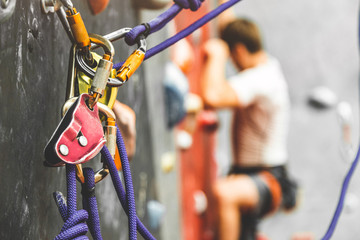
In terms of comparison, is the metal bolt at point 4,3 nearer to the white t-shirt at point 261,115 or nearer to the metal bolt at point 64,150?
the metal bolt at point 64,150

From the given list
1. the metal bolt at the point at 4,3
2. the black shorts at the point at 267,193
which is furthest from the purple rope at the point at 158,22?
the black shorts at the point at 267,193

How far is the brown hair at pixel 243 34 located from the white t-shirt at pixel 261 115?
87mm

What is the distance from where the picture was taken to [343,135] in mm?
2635

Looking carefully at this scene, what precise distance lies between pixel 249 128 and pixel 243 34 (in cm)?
37

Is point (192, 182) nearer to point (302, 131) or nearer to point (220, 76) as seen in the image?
point (220, 76)

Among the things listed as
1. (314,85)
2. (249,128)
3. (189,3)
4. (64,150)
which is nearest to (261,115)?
(249,128)

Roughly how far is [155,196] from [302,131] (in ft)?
5.08

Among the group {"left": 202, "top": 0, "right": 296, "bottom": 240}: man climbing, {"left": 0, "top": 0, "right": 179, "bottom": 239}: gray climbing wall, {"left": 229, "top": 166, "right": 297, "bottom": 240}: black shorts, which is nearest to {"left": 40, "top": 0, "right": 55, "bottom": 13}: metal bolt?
{"left": 0, "top": 0, "right": 179, "bottom": 239}: gray climbing wall

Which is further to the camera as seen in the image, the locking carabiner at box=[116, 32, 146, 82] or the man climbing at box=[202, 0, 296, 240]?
the man climbing at box=[202, 0, 296, 240]

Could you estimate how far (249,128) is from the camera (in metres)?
2.21

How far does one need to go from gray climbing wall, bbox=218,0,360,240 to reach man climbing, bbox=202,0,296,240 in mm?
445

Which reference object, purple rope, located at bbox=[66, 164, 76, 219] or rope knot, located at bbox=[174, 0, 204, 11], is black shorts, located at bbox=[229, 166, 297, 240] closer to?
rope knot, located at bbox=[174, 0, 204, 11]

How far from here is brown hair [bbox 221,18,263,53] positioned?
2.23 meters

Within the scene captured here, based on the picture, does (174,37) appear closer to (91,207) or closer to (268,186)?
(91,207)
